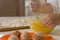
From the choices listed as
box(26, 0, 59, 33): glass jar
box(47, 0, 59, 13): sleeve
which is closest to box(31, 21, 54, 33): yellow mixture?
box(26, 0, 59, 33): glass jar

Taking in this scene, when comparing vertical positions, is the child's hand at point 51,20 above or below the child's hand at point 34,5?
below

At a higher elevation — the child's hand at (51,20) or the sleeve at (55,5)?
the sleeve at (55,5)

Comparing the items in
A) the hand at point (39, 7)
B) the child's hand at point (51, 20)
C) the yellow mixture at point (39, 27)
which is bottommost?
the yellow mixture at point (39, 27)

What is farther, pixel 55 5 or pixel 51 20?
pixel 55 5

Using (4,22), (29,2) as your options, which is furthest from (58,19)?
(4,22)

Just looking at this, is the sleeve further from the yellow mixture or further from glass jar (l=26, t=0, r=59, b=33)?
the yellow mixture

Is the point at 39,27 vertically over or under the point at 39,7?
under

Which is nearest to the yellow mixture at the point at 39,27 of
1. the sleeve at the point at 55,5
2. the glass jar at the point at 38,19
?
the glass jar at the point at 38,19

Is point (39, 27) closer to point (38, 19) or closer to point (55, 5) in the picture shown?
point (38, 19)

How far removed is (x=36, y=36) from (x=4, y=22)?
56cm

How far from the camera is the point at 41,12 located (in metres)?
0.97

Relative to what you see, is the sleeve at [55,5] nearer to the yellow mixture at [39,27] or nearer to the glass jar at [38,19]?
the glass jar at [38,19]

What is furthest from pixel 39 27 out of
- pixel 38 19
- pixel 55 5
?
pixel 55 5

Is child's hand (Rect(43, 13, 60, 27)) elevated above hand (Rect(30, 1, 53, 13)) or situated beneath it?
situated beneath
